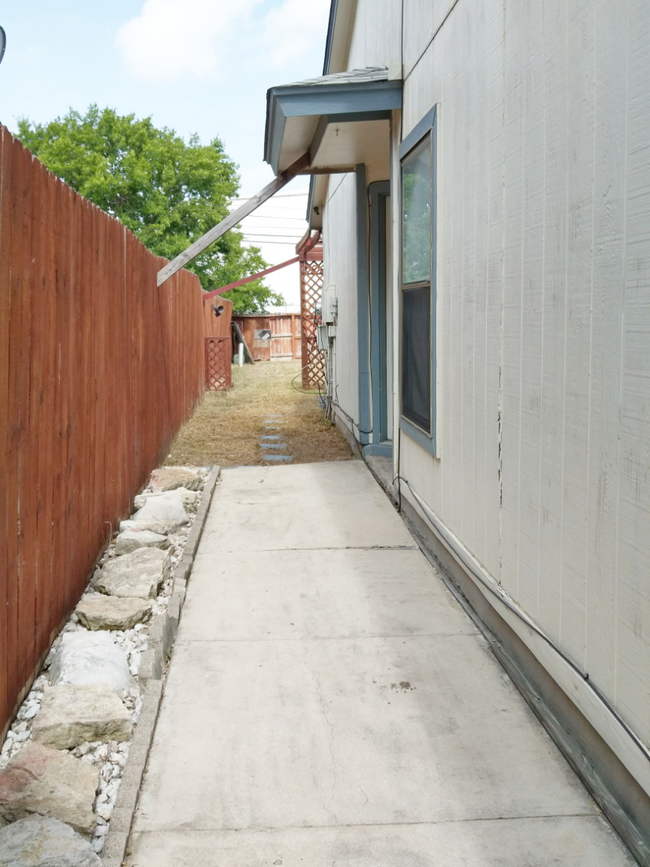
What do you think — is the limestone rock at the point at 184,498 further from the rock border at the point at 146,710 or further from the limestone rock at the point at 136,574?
the limestone rock at the point at 136,574

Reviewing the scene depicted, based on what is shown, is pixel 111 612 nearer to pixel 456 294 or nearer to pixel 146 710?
pixel 146 710

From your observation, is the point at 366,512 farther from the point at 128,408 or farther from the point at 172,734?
the point at 172,734

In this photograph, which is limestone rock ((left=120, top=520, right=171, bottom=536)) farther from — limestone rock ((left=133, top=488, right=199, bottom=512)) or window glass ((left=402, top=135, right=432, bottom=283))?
window glass ((left=402, top=135, right=432, bottom=283))

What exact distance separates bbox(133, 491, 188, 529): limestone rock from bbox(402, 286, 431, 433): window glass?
160cm

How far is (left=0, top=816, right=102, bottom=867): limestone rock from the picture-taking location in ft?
Answer: 6.98

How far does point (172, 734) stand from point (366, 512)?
3202 millimetres

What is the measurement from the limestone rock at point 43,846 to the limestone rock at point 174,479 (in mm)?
4382

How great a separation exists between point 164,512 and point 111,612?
1.80 metres

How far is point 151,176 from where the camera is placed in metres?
36.0

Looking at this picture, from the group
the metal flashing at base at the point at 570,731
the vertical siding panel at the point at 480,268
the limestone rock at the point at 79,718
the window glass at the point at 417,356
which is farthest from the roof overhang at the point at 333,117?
the limestone rock at the point at 79,718

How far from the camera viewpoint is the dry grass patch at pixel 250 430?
344 inches

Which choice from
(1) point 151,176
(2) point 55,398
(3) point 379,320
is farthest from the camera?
(1) point 151,176

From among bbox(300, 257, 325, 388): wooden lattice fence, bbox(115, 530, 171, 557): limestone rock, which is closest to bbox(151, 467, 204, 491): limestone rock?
bbox(115, 530, 171, 557): limestone rock

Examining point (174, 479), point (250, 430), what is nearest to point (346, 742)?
point (174, 479)
